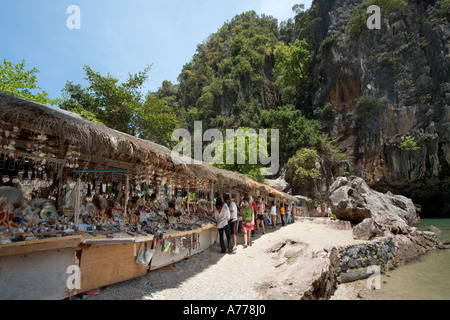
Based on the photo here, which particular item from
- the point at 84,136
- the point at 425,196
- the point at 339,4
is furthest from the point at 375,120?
the point at 84,136

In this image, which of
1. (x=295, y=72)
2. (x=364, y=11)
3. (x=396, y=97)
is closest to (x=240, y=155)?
(x=396, y=97)

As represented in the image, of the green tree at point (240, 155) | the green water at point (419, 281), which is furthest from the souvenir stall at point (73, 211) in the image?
the green tree at point (240, 155)

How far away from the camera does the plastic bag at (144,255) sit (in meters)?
4.65

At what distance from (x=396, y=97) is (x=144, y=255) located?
29810mm

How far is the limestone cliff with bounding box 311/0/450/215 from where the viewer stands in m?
23.3

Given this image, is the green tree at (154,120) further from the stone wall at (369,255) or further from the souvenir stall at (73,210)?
the stone wall at (369,255)

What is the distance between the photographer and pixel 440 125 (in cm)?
2233

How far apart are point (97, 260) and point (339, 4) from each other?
40.7 metres

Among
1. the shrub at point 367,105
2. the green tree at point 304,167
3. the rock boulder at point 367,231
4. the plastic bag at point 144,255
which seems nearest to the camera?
the plastic bag at point 144,255

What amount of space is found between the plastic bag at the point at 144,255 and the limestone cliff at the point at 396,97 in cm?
2728

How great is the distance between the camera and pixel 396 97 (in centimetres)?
2566

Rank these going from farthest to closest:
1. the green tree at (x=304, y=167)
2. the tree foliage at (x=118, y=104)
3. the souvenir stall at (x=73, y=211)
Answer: the green tree at (x=304, y=167) < the tree foliage at (x=118, y=104) < the souvenir stall at (x=73, y=211)

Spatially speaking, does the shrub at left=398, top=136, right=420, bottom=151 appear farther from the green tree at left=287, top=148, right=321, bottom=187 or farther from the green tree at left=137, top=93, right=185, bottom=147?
the green tree at left=137, top=93, right=185, bottom=147
